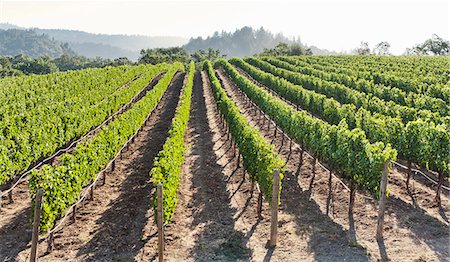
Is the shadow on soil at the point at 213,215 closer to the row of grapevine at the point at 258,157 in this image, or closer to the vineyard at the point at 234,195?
the vineyard at the point at 234,195

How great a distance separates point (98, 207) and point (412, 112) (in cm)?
1551

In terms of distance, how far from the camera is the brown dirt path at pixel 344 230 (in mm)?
9883

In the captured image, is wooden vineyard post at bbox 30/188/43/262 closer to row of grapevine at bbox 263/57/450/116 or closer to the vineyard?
the vineyard

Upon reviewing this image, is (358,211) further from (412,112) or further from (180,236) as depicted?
(412,112)

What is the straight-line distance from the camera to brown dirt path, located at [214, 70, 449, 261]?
389 inches

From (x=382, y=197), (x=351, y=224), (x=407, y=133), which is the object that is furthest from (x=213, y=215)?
(x=407, y=133)

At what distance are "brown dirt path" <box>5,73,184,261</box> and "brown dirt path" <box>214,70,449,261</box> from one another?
3.62 meters

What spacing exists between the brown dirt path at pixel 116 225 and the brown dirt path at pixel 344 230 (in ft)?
11.9

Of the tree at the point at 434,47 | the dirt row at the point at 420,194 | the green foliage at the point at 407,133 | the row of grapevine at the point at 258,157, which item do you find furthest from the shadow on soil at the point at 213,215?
the tree at the point at 434,47

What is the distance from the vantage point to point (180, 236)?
11.2m

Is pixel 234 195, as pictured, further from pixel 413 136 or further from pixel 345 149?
pixel 413 136

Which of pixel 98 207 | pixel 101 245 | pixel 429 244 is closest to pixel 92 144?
pixel 98 207

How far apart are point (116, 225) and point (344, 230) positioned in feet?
23.0

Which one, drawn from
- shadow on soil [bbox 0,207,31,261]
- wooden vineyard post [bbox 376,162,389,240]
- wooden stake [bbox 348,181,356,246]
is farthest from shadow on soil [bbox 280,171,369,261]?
shadow on soil [bbox 0,207,31,261]
